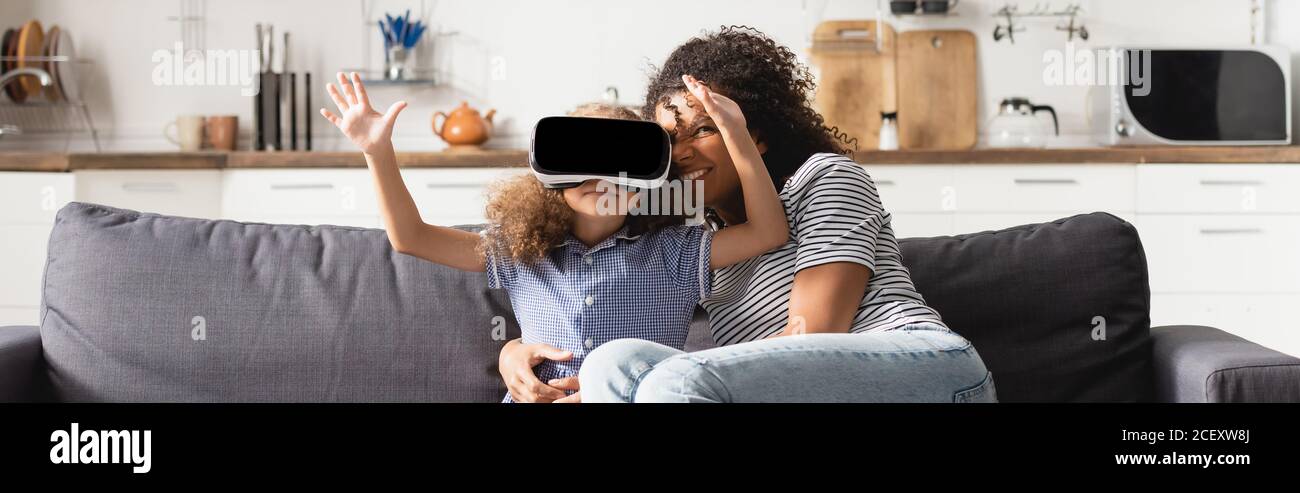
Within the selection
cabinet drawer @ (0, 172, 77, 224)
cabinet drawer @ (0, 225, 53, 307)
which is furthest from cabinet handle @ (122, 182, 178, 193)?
cabinet drawer @ (0, 225, 53, 307)

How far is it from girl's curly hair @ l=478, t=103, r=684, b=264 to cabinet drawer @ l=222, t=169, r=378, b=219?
1912 millimetres

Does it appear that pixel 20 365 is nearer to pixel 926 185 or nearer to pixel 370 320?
pixel 370 320

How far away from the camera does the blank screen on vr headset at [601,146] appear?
3.57 feet

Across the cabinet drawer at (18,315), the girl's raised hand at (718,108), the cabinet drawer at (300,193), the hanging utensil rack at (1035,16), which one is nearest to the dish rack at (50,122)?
the cabinet drawer at (18,315)

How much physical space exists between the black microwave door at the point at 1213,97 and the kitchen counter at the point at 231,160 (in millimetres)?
1918

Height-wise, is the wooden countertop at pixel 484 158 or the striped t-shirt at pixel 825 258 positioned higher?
the wooden countertop at pixel 484 158

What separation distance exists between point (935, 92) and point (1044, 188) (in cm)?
62

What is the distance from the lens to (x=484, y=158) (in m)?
3.10

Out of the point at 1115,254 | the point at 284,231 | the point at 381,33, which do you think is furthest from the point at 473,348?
the point at 381,33

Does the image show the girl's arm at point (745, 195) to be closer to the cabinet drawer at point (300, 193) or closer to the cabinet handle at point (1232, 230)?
the cabinet drawer at point (300, 193)

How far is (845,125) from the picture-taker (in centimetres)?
347

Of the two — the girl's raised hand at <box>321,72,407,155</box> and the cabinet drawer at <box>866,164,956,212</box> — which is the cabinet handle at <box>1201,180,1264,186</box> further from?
the girl's raised hand at <box>321,72,407,155</box>

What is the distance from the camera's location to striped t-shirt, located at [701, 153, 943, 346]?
119cm
